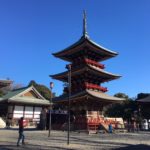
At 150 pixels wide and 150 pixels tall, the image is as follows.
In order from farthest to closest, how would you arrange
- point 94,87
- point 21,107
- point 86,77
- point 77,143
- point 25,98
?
1. point 25,98
2. point 21,107
3. point 86,77
4. point 94,87
5. point 77,143

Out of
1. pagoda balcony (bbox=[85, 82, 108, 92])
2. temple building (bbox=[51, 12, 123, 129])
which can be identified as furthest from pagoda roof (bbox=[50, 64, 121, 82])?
pagoda balcony (bbox=[85, 82, 108, 92])

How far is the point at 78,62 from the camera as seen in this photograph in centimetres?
4200

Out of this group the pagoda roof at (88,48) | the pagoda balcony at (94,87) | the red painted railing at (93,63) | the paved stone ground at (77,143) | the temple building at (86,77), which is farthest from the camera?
the pagoda roof at (88,48)

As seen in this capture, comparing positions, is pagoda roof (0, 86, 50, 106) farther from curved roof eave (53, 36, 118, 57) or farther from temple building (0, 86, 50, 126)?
curved roof eave (53, 36, 118, 57)

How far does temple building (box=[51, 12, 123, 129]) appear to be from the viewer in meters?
38.1

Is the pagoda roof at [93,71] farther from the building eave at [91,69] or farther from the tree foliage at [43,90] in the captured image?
the tree foliage at [43,90]

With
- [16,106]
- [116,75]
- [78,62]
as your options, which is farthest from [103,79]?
[16,106]

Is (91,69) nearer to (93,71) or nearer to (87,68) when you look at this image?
(93,71)

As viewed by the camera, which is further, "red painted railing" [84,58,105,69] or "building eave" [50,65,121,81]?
"red painted railing" [84,58,105,69]

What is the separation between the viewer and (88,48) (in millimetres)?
41031

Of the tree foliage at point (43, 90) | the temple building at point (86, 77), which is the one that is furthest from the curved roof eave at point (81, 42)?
the tree foliage at point (43, 90)

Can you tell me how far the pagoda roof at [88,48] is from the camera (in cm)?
4028

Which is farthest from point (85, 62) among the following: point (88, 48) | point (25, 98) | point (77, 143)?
point (77, 143)

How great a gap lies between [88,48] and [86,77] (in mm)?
4443
